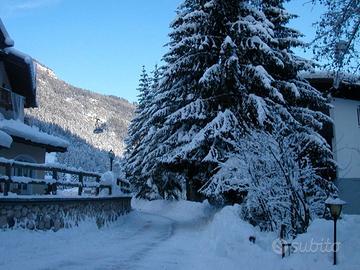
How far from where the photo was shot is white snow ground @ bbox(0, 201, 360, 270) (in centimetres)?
855

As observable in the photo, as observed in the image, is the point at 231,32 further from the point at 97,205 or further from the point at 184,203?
the point at 184,203

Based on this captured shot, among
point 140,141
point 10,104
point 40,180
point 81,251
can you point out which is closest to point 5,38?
point 10,104

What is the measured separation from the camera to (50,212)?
13680 mm

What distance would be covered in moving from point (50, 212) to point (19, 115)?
1037cm

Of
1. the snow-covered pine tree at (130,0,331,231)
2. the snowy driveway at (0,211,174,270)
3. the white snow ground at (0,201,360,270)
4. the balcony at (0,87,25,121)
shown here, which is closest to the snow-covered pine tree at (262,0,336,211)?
the snow-covered pine tree at (130,0,331,231)

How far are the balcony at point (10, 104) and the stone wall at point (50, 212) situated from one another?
6.55 meters

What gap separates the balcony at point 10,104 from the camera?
2109cm

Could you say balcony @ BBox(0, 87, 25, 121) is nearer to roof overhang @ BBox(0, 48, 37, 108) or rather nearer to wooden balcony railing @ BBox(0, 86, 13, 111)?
wooden balcony railing @ BBox(0, 86, 13, 111)

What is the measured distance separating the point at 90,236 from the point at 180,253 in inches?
144

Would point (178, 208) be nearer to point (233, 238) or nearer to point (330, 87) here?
point (330, 87)

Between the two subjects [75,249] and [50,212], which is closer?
[75,249]

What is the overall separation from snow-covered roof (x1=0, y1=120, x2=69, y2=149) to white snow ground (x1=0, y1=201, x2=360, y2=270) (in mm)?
5553

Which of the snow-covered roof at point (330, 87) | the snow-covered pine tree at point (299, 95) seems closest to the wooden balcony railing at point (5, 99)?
the snow-covered pine tree at point (299, 95)

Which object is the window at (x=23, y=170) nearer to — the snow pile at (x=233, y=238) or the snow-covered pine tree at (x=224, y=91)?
the snow-covered pine tree at (x=224, y=91)
